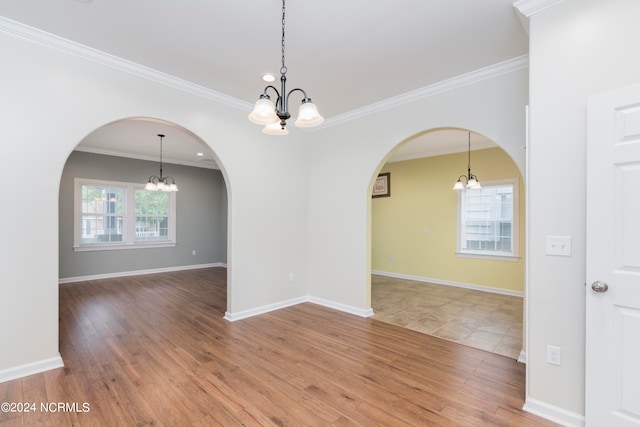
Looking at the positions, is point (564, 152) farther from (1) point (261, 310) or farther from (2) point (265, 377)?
(1) point (261, 310)

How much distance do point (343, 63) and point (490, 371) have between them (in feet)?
10.6

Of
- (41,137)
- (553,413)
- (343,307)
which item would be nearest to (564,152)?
(553,413)

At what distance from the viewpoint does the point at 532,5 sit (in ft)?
6.91

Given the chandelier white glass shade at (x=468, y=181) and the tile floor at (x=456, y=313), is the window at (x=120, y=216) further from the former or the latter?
the chandelier white glass shade at (x=468, y=181)

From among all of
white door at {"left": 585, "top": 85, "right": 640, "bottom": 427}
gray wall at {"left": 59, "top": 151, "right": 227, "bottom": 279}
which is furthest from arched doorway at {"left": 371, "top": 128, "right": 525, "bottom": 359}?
gray wall at {"left": 59, "top": 151, "right": 227, "bottom": 279}

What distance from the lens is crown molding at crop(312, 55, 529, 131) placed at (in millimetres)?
2916

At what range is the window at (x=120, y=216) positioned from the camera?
6.42m

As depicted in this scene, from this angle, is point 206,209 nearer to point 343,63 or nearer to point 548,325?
point 343,63

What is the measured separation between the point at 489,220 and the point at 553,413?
4366 millimetres

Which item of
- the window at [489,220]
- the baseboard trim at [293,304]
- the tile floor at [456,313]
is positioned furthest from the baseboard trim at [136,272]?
the window at [489,220]

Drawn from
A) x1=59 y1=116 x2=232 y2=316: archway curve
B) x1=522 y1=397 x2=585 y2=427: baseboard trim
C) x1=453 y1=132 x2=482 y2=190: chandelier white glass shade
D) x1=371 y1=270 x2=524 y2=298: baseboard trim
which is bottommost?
x1=371 y1=270 x2=524 y2=298: baseboard trim

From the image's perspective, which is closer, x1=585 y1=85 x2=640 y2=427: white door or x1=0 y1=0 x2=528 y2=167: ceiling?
x1=585 y1=85 x2=640 y2=427: white door

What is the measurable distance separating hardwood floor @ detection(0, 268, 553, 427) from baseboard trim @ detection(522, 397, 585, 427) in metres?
0.06

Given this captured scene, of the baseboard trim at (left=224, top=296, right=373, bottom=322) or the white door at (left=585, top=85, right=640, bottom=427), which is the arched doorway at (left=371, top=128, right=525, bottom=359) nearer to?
the baseboard trim at (left=224, top=296, right=373, bottom=322)
